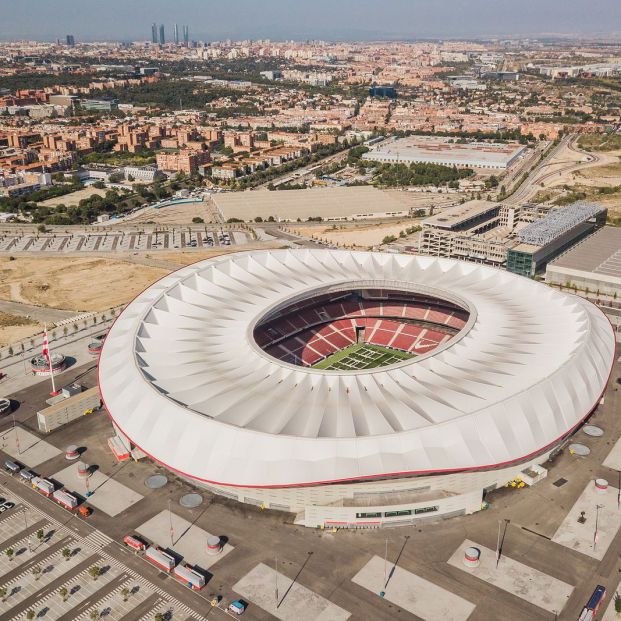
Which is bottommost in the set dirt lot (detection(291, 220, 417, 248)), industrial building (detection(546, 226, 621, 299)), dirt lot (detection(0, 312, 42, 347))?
dirt lot (detection(0, 312, 42, 347))

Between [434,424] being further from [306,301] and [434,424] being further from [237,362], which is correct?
[306,301]

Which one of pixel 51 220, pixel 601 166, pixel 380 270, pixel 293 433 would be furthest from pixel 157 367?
pixel 601 166

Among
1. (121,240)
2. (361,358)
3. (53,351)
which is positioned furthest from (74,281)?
(361,358)

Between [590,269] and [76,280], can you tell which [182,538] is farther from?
[590,269]

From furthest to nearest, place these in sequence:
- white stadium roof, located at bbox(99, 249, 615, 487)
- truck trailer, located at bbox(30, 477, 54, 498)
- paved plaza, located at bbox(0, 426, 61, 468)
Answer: paved plaza, located at bbox(0, 426, 61, 468)
truck trailer, located at bbox(30, 477, 54, 498)
white stadium roof, located at bbox(99, 249, 615, 487)

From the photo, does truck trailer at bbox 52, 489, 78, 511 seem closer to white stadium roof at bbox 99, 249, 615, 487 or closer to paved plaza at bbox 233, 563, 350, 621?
white stadium roof at bbox 99, 249, 615, 487

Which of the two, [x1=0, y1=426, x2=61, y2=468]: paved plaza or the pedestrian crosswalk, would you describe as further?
[x1=0, y1=426, x2=61, y2=468]: paved plaza

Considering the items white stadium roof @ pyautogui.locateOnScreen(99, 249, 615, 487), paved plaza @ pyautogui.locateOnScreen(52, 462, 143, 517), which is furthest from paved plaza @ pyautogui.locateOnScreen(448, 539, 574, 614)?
paved plaza @ pyautogui.locateOnScreen(52, 462, 143, 517)
